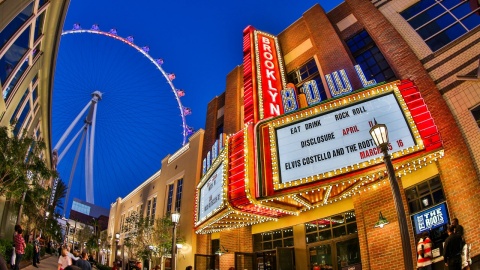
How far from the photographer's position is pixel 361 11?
18.6m

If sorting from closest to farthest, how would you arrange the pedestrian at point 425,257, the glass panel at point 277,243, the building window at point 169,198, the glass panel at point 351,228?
the pedestrian at point 425,257 < the glass panel at point 351,228 < the glass panel at point 277,243 < the building window at point 169,198

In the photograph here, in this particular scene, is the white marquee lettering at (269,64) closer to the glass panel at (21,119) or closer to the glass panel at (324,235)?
the glass panel at (324,235)

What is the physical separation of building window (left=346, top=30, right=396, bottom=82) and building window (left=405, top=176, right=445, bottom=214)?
19.5 feet

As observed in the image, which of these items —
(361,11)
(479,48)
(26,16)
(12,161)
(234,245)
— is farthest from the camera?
(234,245)

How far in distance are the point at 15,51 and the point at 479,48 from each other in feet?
73.7

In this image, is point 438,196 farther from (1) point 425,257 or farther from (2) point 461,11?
(2) point 461,11

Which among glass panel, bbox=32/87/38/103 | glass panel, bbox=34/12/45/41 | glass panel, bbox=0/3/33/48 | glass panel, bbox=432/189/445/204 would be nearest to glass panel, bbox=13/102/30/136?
glass panel, bbox=32/87/38/103

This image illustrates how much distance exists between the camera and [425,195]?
12.5 meters

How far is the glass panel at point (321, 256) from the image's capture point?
16219mm

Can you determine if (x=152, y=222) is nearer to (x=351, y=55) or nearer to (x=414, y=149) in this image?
(x=351, y=55)

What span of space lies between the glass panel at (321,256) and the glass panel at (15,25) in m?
18.8

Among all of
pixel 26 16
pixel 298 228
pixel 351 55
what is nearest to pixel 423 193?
pixel 298 228

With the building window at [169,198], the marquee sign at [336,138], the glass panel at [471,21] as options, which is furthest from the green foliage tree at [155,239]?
the glass panel at [471,21]

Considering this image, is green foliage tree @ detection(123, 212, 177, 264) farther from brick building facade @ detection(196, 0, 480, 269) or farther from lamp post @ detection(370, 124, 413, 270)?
lamp post @ detection(370, 124, 413, 270)
